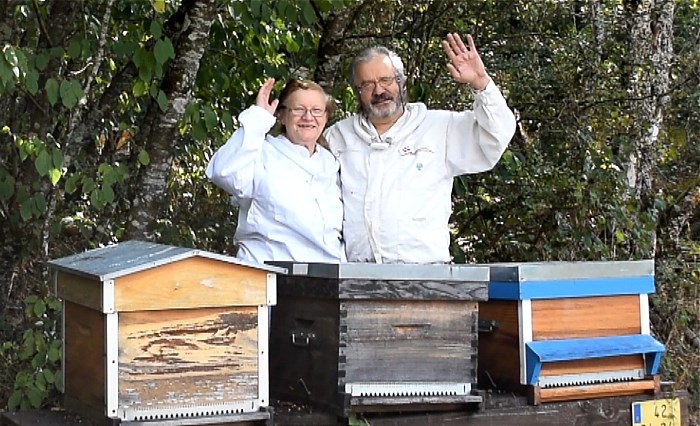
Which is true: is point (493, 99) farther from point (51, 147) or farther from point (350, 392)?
point (51, 147)

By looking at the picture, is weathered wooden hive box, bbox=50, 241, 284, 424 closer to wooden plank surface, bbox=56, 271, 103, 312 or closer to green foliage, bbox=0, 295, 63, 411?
wooden plank surface, bbox=56, 271, 103, 312

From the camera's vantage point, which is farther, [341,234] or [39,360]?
[39,360]

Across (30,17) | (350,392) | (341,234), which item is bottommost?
(350,392)

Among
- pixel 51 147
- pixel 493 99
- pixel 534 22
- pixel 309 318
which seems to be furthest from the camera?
pixel 534 22

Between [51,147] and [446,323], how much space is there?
1.81m

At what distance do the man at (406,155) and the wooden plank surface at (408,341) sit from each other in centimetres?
48

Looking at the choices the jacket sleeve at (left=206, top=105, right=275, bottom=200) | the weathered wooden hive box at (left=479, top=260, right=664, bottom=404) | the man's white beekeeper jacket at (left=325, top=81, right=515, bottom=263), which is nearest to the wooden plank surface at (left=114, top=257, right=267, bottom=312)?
the jacket sleeve at (left=206, top=105, right=275, bottom=200)

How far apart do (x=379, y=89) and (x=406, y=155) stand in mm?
263

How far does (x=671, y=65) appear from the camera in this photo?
19.5 feet

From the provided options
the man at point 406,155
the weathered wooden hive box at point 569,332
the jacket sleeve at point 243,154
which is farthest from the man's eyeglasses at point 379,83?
the weathered wooden hive box at point 569,332

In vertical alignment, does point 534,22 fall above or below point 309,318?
above

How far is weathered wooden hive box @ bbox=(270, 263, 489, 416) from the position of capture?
111 inches

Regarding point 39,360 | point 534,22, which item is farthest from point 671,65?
point 39,360

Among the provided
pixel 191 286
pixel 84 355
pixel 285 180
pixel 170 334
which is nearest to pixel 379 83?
pixel 285 180
